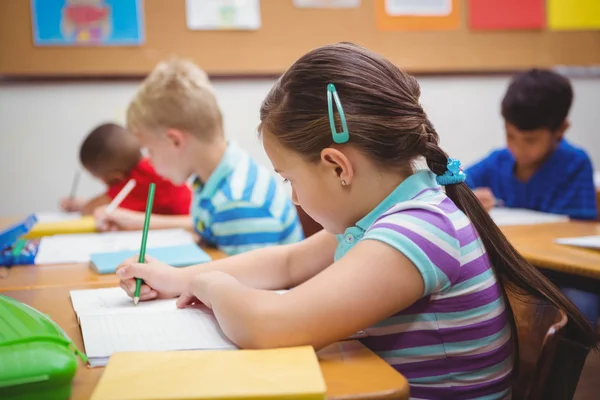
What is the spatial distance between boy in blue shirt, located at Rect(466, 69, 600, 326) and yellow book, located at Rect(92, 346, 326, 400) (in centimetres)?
161

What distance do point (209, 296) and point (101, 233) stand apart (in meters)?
1.22

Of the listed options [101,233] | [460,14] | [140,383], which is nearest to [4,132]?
[101,233]

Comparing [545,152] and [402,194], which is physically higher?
[402,194]

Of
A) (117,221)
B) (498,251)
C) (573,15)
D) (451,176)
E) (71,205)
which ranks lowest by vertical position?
(71,205)

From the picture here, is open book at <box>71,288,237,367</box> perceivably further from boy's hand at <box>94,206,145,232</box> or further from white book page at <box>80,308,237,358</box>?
boy's hand at <box>94,206,145,232</box>

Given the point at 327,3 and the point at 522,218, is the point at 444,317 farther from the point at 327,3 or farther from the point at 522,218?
the point at 327,3

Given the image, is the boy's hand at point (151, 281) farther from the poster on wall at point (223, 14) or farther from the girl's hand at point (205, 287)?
the poster on wall at point (223, 14)

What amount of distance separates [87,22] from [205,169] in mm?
1350

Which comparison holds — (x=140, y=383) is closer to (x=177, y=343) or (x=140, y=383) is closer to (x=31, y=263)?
(x=177, y=343)

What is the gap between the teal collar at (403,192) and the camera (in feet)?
3.09

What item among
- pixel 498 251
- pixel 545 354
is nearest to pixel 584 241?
pixel 498 251

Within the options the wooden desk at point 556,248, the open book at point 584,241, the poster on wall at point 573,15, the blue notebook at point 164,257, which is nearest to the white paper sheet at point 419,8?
the poster on wall at point 573,15

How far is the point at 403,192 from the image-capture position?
0.94 meters

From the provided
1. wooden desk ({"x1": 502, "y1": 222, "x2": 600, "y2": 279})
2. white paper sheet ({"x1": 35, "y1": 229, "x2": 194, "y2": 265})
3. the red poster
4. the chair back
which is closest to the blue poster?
white paper sheet ({"x1": 35, "y1": 229, "x2": 194, "y2": 265})
